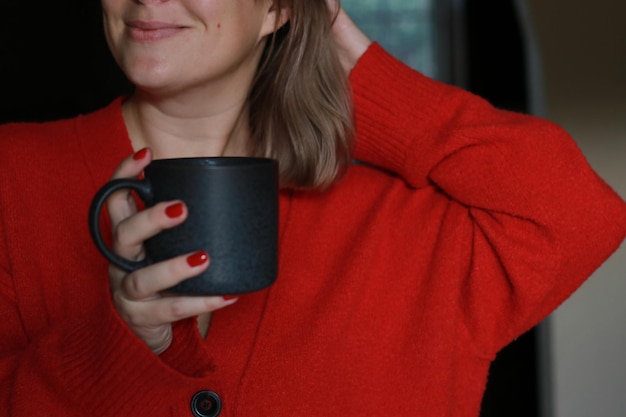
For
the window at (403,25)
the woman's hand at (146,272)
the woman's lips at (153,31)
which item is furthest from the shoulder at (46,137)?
the window at (403,25)

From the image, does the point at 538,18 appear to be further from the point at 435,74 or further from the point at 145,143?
the point at 145,143

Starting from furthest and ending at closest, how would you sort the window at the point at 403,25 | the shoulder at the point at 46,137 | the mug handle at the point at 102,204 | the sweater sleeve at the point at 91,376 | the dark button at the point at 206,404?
the window at the point at 403,25 < the shoulder at the point at 46,137 < the dark button at the point at 206,404 < the sweater sleeve at the point at 91,376 < the mug handle at the point at 102,204

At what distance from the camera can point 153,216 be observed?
780 millimetres

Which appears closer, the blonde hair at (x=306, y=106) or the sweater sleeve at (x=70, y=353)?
the sweater sleeve at (x=70, y=353)

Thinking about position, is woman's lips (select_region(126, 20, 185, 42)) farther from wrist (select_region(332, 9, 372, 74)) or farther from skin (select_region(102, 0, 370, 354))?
wrist (select_region(332, 9, 372, 74))

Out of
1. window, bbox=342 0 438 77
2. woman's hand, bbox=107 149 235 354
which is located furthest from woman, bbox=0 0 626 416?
window, bbox=342 0 438 77

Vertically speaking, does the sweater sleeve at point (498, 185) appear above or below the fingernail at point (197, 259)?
below

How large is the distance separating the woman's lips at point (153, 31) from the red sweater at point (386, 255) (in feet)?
0.63

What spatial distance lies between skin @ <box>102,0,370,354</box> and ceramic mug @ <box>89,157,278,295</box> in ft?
0.05

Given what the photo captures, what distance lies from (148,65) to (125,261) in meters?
0.37

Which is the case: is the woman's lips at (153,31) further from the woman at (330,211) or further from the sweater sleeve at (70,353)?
the sweater sleeve at (70,353)

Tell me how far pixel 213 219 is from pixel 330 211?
519 millimetres

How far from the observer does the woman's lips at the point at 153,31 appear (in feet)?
3.63

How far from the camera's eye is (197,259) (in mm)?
Answer: 795
